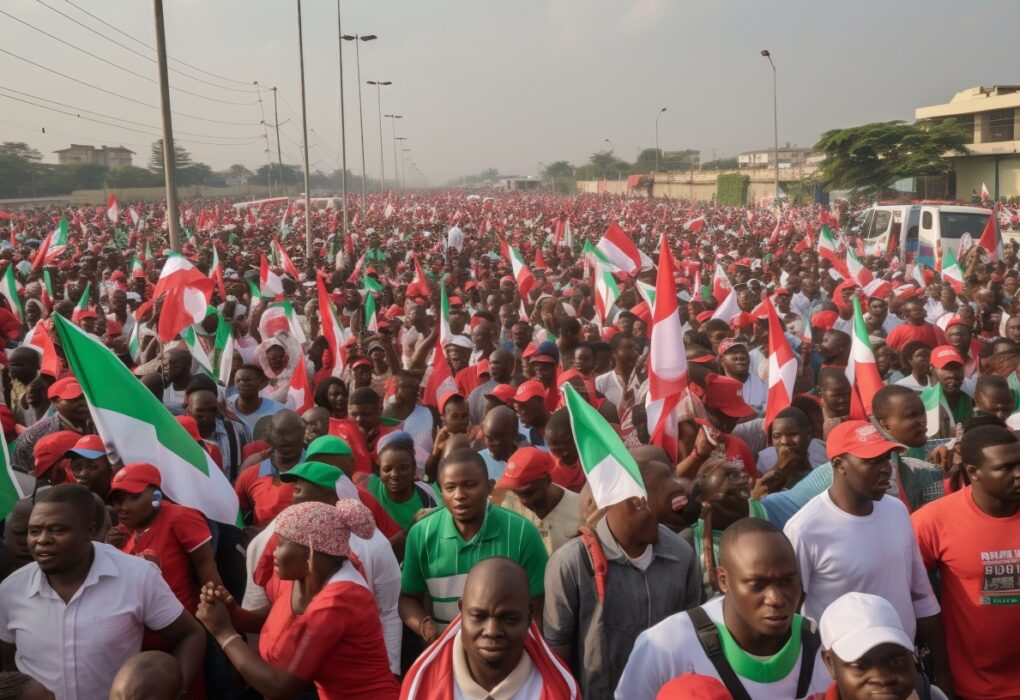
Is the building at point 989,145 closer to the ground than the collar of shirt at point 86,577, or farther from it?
farther from it

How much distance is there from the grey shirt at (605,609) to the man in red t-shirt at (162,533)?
1.27 metres

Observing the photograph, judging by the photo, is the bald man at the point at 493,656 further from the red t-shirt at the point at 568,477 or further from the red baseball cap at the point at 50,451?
the red baseball cap at the point at 50,451

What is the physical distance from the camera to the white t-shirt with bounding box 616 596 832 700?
2510 millimetres

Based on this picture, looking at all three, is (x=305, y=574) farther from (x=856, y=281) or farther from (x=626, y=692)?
(x=856, y=281)

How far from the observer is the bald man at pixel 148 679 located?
2.49 meters

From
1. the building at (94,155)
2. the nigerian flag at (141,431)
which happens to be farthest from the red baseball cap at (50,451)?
the building at (94,155)

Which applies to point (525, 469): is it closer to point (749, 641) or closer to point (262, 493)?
point (262, 493)

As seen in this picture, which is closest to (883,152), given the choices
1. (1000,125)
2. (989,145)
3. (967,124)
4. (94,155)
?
(989,145)

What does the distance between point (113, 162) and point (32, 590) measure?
4294 inches

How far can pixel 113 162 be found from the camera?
4013 inches

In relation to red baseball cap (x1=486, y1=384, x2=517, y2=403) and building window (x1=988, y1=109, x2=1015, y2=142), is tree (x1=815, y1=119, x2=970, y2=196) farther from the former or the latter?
red baseball cap (x1=486, y1=384, x2=517, y2=403)

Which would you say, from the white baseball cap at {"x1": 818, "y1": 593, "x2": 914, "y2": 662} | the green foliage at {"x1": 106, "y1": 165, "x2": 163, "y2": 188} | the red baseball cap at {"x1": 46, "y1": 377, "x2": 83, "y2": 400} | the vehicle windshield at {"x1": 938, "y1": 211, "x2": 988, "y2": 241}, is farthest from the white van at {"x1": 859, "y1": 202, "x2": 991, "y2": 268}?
the green foliage at {"x1": 106, "y1": 165, "x2": 163, "y2": 188}

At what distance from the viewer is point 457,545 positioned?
351 cm

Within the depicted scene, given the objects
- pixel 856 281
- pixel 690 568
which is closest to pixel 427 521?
pixel 690 568
